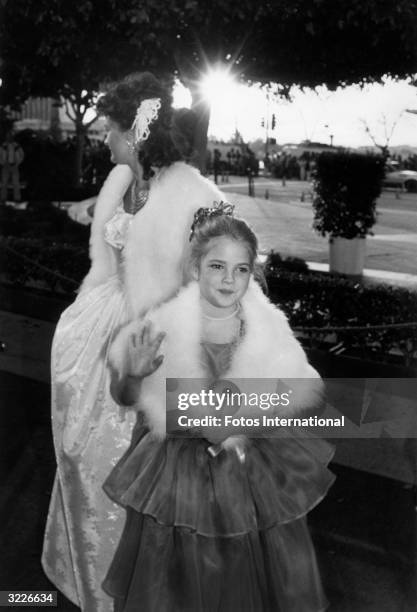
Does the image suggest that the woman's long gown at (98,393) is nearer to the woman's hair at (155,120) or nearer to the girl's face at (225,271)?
the woman's hair at (155,120)

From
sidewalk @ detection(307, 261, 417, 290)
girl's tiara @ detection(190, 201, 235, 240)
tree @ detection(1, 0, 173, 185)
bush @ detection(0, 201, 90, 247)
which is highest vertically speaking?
tree @ detection(1, 0, 173, 185)

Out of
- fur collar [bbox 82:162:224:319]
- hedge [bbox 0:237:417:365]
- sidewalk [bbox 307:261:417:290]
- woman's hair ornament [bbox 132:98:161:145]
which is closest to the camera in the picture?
fur collar [bbox 82:162:224:319]

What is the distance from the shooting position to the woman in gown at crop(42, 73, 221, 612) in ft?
8.64

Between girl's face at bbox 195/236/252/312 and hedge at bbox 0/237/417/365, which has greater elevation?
girl's face at bbox 195/236/252/312

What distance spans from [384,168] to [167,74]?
4236 mm

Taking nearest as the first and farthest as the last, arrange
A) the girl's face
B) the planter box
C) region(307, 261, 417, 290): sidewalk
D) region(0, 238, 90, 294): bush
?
the girl's face < region(0, 238, 90, 294): bush < region(307, 261, 417, 290): sidewalk < the planter box

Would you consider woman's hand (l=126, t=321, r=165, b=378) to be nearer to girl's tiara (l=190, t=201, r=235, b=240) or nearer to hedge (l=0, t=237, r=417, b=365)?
girl's tiara (l=190, t=201, r=235, b=240)

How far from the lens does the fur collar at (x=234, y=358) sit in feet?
6.66

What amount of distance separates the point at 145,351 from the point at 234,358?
0.81ft

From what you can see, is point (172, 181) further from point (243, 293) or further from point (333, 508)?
point (333, 508)

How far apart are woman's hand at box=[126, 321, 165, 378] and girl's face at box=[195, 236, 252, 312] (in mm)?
208

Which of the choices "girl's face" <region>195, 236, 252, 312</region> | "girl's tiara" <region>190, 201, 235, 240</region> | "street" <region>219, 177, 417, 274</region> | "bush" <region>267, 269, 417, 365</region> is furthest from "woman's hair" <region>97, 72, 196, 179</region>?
"street" <region>219, 177, 417, 274</region>

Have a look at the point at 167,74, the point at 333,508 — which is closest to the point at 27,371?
the point at 167,74

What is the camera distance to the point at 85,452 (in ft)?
8.73
